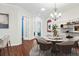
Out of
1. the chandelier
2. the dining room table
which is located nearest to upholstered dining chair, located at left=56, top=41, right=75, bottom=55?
the dining room table

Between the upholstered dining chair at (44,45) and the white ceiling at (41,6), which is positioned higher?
the white ceiling at (41,6)

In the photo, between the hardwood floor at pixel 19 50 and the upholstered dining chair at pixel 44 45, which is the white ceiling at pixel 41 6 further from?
the hardwood floor at pixel 19 50

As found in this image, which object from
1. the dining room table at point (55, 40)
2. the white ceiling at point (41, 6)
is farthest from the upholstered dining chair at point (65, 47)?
the white ceiling at point (41, 6)

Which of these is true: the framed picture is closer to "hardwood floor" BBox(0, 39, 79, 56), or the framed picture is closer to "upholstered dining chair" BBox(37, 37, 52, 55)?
"hardwood floor" BBox(0, 39, 79, 56)

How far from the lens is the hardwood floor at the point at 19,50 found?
2.87m

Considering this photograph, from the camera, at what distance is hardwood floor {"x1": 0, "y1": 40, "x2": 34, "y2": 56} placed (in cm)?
287

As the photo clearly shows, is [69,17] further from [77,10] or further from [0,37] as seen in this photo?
[0,37]

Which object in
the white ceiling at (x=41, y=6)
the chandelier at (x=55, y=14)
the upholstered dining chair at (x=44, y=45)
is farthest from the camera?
the upholstered dining chair at (x=44, y=45)

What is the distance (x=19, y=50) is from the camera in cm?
312

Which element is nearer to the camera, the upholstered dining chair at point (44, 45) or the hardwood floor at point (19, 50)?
the hardwood floor at point (19, 50)

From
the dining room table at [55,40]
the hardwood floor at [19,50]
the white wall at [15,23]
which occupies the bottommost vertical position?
the hardwood floor at [19,50]

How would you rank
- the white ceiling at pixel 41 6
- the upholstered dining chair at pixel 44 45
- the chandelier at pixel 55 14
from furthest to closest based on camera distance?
the upholstered dining chair at pixel 44 45
the chandelier at pixel 55 14
the white ceiling at pixel 41 6

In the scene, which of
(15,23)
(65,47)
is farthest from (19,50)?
(65,47)

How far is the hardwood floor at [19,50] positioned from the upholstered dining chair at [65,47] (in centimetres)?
79
